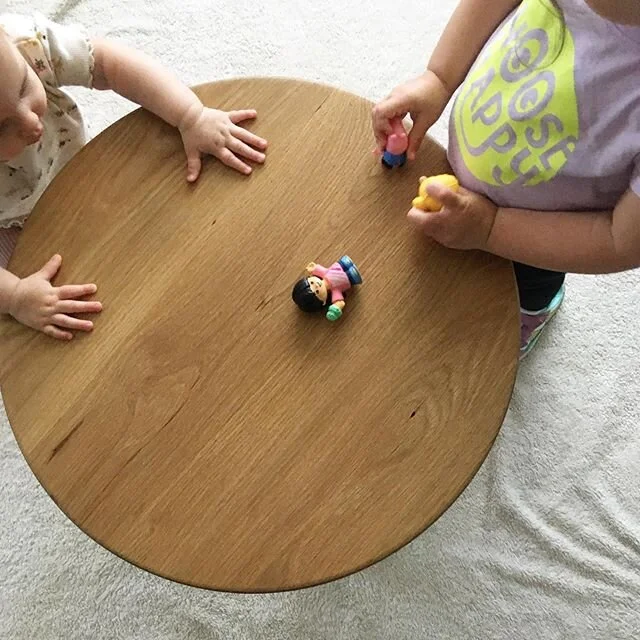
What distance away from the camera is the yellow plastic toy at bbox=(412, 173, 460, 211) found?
692 mm

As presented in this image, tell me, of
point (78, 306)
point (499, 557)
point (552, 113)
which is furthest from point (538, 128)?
point (499, 557)

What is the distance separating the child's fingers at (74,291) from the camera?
73cm

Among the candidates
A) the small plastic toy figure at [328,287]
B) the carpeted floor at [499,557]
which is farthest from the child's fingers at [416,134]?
the carpeted floor at [499,557]

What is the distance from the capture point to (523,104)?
67 cm

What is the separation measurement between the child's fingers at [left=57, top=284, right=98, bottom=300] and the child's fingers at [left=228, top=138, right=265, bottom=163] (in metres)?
0.19

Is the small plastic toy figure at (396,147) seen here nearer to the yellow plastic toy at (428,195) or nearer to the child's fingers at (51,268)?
the yellow plastic toy at (428,195)

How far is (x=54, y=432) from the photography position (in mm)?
698

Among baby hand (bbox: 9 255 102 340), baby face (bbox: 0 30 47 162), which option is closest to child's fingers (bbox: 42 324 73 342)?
baby hand (bbox: 9 255 102 340)

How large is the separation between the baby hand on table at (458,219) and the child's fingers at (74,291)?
12.1 inches

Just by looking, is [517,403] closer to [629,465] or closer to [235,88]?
[629,465]

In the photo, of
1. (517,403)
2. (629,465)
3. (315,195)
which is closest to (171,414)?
(315,195)

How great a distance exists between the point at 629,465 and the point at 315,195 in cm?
62

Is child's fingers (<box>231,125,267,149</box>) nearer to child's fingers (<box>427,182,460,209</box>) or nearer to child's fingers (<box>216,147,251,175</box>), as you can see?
child's fingers (<box>216,147,251,175</box>)

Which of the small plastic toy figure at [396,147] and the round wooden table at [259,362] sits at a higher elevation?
the small plastic toy figure at [396,147]
